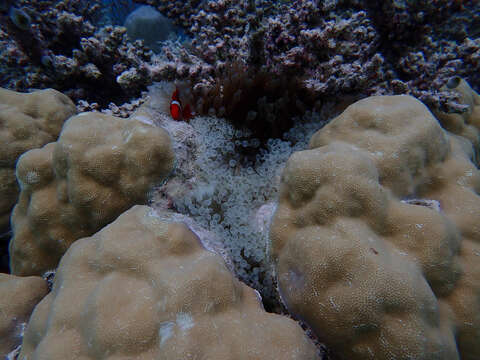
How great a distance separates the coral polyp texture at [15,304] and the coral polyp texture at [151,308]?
1.57 ft

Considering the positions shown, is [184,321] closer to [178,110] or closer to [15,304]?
[15,304]

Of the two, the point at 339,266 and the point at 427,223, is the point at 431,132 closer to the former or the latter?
the point at 427,223

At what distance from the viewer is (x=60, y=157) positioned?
87.8 inches

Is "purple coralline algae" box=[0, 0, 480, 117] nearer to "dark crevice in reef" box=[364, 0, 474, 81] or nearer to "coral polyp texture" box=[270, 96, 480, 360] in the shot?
"dark crevice in reef" box=[364, 0, 474, 81]

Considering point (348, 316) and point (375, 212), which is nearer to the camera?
point (348, 316)

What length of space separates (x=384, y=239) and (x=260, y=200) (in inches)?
38.5

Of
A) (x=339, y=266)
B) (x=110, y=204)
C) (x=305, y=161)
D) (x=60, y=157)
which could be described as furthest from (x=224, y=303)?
(x=60, y=157)

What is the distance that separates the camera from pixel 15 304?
7.12 feet

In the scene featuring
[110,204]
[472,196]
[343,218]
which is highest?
→ [472,196]

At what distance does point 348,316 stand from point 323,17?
3.11 m

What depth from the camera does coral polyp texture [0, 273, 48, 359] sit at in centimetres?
208

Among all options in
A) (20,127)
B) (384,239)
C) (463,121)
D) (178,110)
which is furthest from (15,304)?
(463,121)

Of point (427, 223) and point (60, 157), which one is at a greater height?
point (427, 223)

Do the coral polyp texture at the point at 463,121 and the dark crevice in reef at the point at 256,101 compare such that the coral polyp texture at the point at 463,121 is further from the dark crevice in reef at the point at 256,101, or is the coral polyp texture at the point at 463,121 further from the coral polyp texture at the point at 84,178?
the coral polyp texture at the point at 84,178
